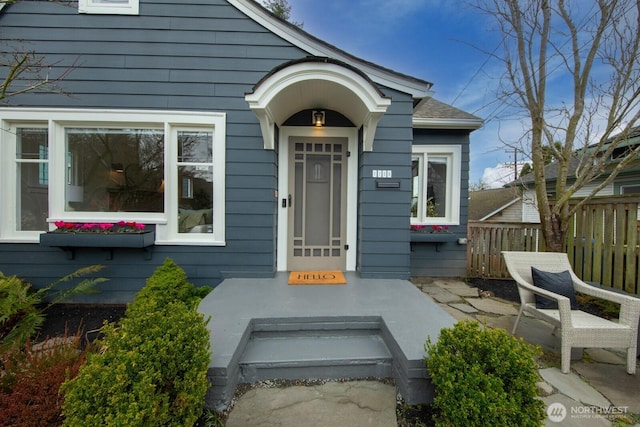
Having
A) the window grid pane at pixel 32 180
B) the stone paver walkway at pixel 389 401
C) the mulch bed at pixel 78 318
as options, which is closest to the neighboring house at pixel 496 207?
the stone paver walkway at pixel 389 401

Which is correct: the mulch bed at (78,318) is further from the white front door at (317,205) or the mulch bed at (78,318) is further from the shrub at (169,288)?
Answer: the white front door at (317,205)

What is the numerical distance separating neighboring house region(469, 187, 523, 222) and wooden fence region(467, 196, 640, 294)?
258 inches

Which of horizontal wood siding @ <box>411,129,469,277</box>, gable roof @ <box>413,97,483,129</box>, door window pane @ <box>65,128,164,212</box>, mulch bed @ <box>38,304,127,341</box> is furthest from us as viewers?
horizontal wood siding @ <box>411,129,469,277</box>

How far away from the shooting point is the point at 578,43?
385 cm

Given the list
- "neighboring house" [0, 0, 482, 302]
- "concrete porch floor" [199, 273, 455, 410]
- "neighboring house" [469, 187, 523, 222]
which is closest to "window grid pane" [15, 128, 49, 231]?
"neighboring house" [0, 0, 482, 302]

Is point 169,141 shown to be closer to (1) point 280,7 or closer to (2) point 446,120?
(2) point 446,120

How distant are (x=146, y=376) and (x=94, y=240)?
8.83ft

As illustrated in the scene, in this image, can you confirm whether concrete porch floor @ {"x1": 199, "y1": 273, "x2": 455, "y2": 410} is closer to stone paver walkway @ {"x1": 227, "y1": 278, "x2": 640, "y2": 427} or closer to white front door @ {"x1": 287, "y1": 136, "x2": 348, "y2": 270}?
stone paver walkway @ {"x1": 227, "y1": 278, "x2": 640, "y2": 427}

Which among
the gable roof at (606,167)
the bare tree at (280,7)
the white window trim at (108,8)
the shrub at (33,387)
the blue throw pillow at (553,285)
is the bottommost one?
the shrub at (33,387)

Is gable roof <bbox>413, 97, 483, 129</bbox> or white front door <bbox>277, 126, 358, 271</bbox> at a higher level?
gable roof <bbox>413, 97, 483, 129</bbox>

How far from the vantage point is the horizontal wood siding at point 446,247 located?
16.0ft

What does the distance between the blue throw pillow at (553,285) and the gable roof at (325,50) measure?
2580 millimetres

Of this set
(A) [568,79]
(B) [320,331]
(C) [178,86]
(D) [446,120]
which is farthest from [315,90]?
(A) [568,79]

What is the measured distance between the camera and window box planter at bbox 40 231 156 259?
3.10 metres
